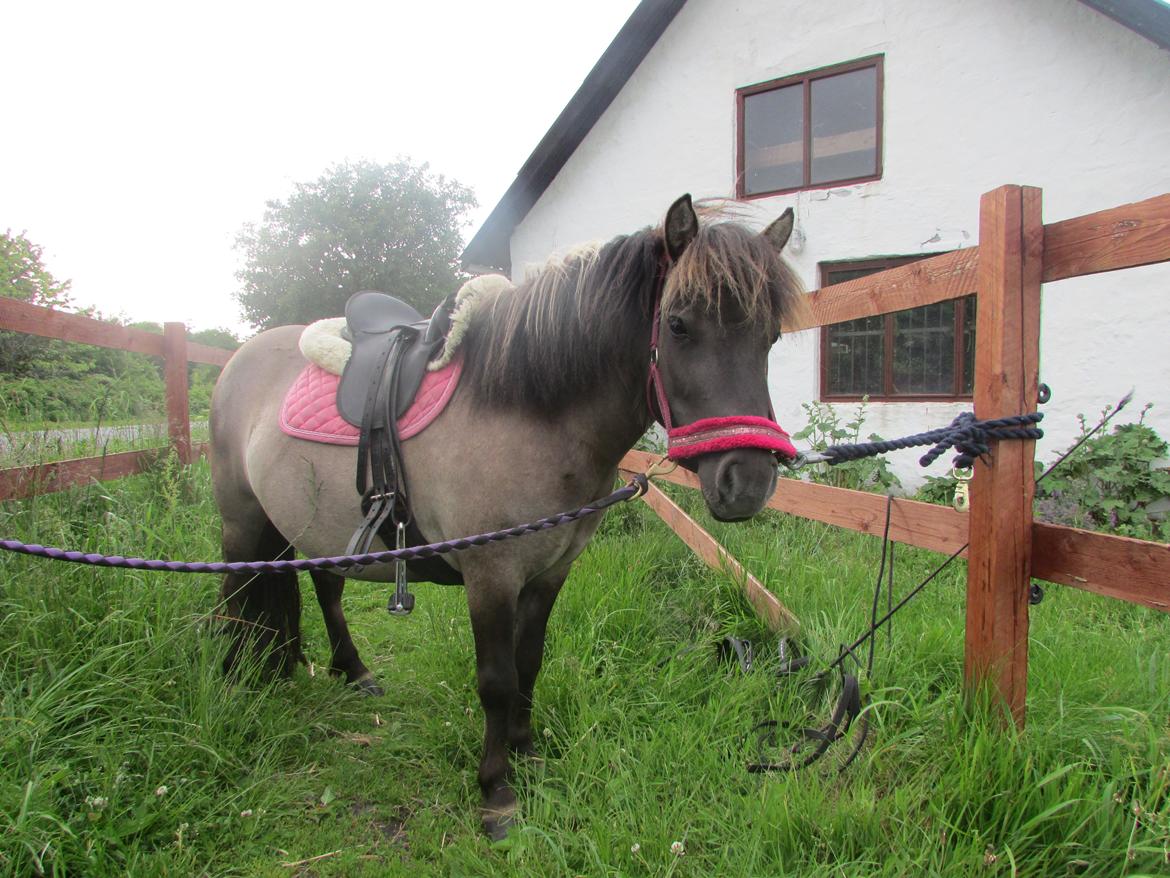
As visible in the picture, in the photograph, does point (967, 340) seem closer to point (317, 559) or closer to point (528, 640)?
point (528, 640)

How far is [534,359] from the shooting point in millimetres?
1847

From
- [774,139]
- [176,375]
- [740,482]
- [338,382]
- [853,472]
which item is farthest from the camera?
[774,139]

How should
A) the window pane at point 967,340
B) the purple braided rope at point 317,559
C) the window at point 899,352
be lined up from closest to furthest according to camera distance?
the purple braided rope at point 317,559 < the window pane at point 967,340 < the window at point 899,352

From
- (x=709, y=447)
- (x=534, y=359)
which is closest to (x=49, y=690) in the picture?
(x=534, y=359)

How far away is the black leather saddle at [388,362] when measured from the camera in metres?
2.13

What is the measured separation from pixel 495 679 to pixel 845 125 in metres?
8.00

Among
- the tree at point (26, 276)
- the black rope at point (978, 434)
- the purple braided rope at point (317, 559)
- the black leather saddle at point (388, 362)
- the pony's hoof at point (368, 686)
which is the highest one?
the tree at point (26, 276)

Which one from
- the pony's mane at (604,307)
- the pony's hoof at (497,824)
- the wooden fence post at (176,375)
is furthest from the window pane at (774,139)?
the pony's hoof at (497,824)

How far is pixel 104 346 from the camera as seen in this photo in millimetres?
4062

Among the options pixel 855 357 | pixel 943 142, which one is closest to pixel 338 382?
pixel 855 357

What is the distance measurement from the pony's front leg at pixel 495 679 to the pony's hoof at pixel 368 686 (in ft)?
3.43

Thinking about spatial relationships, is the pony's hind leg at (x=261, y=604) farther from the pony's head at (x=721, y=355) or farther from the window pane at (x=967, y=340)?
the window pane at (x=967, y=340)

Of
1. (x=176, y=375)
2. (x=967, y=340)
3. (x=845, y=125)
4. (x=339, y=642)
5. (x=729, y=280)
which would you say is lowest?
(x=339, y=642)

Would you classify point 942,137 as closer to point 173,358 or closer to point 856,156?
point 856,156
